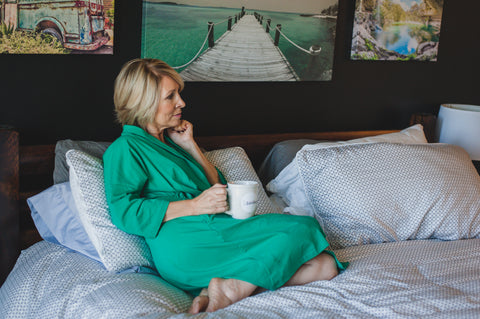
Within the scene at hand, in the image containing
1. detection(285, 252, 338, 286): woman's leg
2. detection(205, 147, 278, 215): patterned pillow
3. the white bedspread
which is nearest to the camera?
the white bedspread

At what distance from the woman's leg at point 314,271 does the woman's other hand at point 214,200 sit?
352 mm

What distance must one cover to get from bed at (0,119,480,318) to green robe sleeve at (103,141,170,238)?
0.29 feet

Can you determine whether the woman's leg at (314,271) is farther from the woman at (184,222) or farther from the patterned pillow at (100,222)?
the patterned pillow at (100,222)

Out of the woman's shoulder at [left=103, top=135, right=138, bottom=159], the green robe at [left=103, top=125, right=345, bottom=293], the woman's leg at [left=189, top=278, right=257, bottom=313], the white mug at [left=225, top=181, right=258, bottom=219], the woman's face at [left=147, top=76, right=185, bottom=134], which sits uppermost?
the woman's face at [left=147, top=76, right=185, bottom=134]

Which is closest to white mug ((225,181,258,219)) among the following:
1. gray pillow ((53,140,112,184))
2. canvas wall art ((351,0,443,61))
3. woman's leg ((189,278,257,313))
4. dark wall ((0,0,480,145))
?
woman's leg ((189,278,257,313))

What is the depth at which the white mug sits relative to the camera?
1815 millimetres

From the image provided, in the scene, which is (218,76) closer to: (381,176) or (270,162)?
(270,162)

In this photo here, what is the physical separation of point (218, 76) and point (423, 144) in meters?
1.12

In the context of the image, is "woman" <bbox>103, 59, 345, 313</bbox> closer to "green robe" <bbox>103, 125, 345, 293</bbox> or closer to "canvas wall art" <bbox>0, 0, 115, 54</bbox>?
"green robe" <bbox>103, 125, 345, 293</bbox>

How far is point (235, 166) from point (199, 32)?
770 millimetres

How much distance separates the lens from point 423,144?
269cm

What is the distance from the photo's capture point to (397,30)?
3.44m

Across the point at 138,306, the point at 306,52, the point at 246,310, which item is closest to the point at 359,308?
the point at 246,310

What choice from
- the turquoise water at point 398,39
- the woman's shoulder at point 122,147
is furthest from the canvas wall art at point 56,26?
the turquoise water at point 398,39
